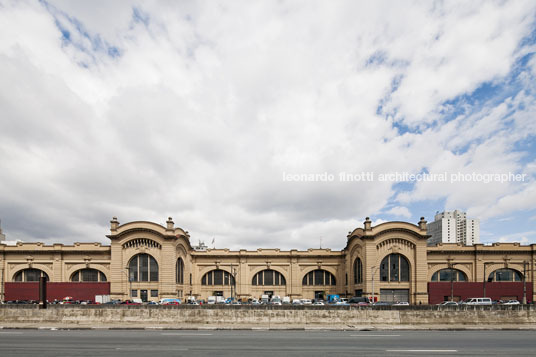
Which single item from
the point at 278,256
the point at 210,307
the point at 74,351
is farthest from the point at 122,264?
the point at 74,351

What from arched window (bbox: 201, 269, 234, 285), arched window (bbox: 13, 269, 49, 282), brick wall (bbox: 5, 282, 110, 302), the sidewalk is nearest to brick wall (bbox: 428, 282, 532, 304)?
the sidewalk

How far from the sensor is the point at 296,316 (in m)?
30.0

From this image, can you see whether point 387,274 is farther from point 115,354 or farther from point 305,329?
point 115,354

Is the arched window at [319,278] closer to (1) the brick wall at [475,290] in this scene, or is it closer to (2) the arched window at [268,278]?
(2) the arched window at [268,278]

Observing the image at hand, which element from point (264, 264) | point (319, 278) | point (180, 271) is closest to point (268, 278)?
point (264, 264)

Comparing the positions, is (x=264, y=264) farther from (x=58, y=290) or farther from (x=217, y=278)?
(x=58, y=290)

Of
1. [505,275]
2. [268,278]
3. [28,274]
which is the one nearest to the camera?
[505,275]

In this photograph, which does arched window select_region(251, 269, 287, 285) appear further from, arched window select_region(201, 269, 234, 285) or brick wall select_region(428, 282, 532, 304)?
brick wall select_region(428, 282, 532, 304)

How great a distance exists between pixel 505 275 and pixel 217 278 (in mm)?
53803

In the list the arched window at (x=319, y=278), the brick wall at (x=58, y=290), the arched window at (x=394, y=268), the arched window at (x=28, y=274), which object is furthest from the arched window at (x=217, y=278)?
the arched window at (x=28, y=274)

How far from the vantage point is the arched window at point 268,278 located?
71.3m

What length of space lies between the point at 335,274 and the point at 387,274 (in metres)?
12.6

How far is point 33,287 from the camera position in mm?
64250

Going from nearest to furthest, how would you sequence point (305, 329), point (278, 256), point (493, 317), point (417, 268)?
1. point (305, 329)
2. point (493, 317)
3. point (417, 268)
4. point (278, 256)
